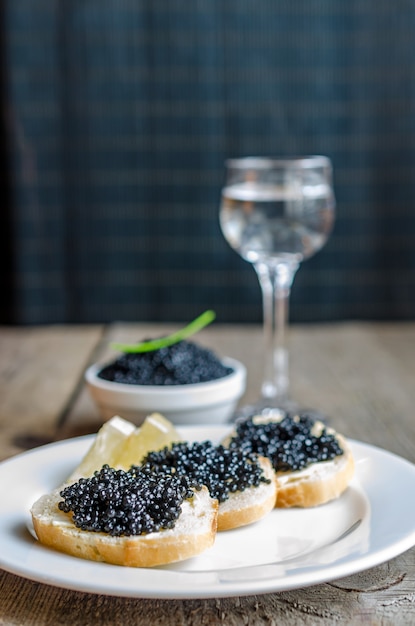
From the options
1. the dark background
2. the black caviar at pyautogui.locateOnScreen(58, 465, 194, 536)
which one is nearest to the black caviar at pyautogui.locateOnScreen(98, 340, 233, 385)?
the black caviar at pyautogui.locateOnScreen(58, 465, 194, 536)

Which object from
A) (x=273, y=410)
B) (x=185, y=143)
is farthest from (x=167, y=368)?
(x=185, y=143)

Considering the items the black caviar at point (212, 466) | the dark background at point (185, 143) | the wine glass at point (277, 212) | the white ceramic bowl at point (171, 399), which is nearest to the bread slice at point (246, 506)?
the black caviar at point (212, 466)

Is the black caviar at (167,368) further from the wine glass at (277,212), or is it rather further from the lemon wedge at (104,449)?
the lemon wedge at (104,449)

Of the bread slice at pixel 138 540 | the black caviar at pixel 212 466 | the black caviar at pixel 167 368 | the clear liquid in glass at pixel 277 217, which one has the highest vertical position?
the clear liquid in glass at pixel 277 217

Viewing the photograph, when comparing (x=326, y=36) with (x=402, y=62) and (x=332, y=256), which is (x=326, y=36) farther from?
(x=332, y=256)

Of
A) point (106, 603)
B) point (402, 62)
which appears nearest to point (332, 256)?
point (402, 62)

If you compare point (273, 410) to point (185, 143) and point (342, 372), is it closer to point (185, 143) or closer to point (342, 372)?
point (342, 372)
